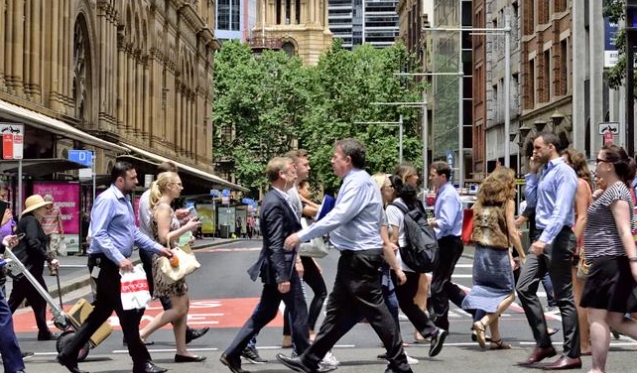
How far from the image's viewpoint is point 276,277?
34.8ft

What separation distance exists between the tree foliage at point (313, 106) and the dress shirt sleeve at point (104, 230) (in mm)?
75097

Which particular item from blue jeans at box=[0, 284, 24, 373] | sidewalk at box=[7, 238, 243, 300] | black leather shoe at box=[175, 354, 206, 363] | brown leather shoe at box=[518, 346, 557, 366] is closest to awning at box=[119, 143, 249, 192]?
sidewalk at box=[7, 238, 243, 300]

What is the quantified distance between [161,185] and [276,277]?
184 centimetres

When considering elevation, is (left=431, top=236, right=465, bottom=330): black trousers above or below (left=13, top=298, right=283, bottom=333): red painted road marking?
above

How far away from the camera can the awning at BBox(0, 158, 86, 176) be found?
94.7ft

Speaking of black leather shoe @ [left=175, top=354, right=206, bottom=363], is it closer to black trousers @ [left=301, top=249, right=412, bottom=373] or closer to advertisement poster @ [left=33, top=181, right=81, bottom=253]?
black trousers @ [left=301, top=249, right=412, bottom=373]

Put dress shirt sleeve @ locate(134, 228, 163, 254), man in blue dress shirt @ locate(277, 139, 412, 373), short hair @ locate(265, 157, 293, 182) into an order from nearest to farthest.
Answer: man in blue dress shirt @ locate(277, 139, 412, 373), short hair @ locate(265, 157, 293, 182), dress shirt sleeve @ locate(134, 228, 163, 254)

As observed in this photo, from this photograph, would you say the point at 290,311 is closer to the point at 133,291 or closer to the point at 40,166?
the point at 133,291

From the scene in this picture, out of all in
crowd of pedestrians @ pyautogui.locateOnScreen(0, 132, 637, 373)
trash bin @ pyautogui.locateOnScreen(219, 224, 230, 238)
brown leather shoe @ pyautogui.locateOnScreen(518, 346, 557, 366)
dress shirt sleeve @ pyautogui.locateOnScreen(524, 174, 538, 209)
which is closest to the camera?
crowd of pedestrians @ pyautogui.locateOnScreen(0, 132, 637, 373)

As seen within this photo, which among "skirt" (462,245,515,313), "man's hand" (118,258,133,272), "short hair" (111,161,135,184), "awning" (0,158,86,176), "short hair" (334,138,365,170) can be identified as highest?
"awning" (0,158,86,176)

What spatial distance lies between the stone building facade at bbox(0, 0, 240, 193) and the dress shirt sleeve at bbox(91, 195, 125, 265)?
18289mm

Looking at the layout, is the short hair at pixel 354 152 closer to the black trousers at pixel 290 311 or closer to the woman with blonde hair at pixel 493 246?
the black trousers at pixel 290 311

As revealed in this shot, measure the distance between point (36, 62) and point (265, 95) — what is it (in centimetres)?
6021

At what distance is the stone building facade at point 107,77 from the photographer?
130ft
